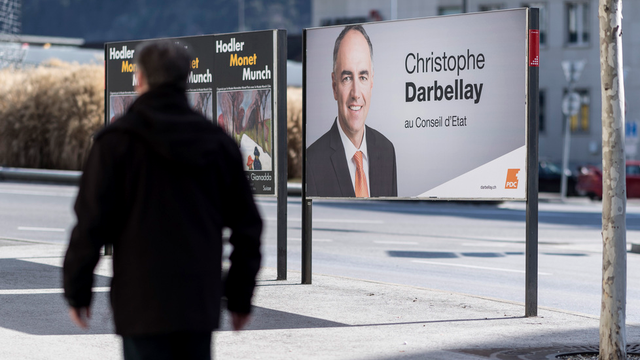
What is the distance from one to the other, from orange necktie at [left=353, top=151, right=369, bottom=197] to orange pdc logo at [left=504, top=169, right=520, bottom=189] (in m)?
1.54

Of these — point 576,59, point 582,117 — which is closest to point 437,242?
point 582,117

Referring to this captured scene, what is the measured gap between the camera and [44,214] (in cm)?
→ 1783

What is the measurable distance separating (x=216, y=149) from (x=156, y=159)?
208 millimetres

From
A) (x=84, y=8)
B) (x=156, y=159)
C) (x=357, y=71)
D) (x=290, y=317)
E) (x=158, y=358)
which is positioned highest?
(x=84, y=8)

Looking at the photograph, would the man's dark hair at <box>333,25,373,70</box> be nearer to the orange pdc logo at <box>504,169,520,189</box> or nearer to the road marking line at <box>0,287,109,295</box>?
the orange pdc logo at <box>504,169,520,189</box>

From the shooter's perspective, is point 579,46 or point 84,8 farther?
point 84,8

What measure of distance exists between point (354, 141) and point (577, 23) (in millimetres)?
44644

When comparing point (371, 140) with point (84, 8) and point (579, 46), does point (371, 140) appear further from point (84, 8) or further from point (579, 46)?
point (84, 8)

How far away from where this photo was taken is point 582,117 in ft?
165

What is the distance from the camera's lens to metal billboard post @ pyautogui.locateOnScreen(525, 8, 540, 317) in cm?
771

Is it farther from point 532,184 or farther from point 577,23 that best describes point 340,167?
point 577,23

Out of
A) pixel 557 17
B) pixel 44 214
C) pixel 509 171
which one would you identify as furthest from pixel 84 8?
pixel 509 171

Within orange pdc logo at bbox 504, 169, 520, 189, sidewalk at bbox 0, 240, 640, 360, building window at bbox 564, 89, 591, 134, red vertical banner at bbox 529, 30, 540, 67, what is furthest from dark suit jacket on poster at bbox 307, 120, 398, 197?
building window at bbox 564, 89, 591, 134

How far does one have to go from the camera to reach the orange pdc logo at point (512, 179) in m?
7.90
